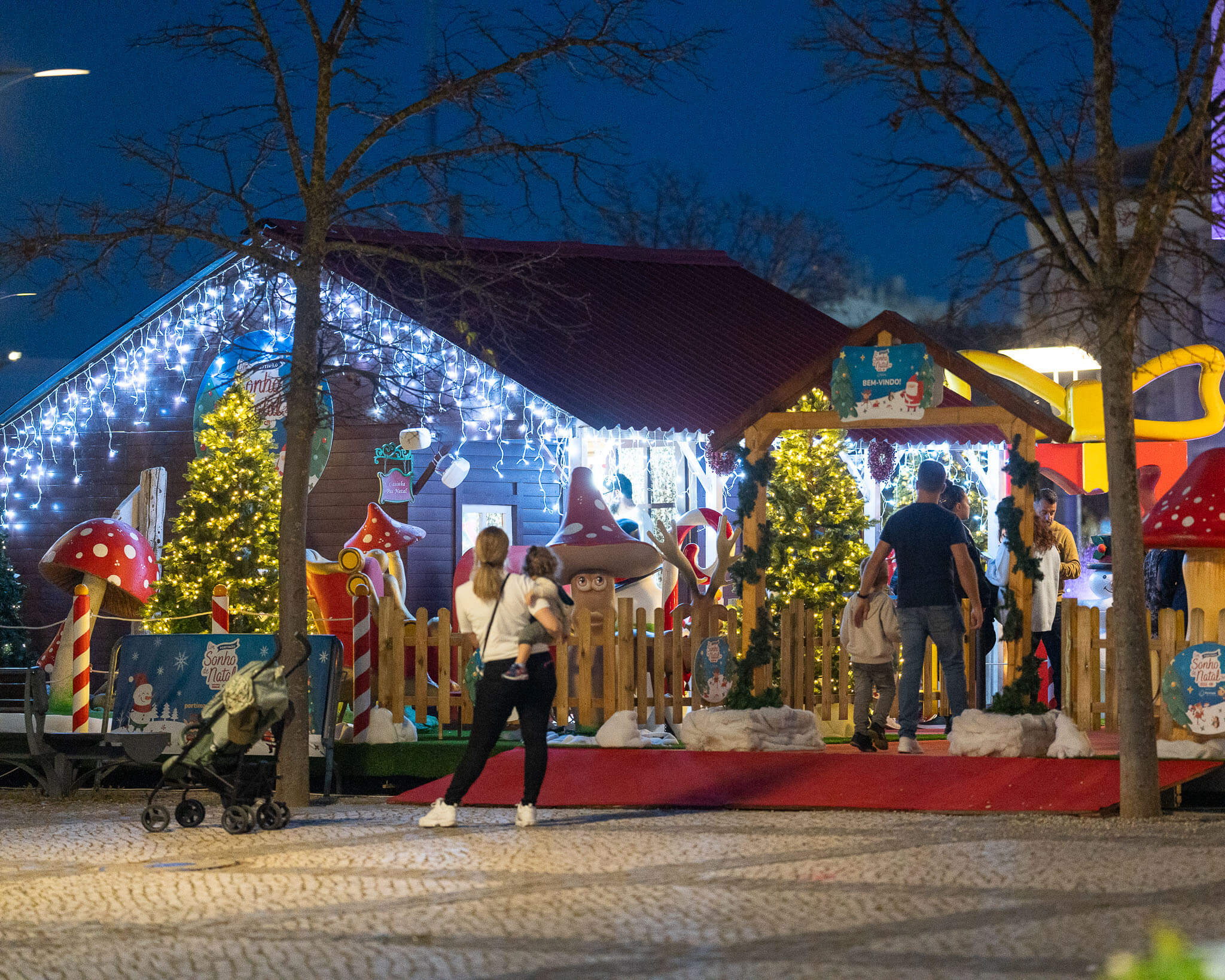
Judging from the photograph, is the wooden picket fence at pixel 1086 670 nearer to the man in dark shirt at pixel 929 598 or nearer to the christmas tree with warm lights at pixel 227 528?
the man in dark shirt at pixel 929 598

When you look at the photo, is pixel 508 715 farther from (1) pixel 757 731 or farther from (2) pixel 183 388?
(2) pixel 183 388

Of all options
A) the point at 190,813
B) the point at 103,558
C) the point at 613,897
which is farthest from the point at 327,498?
the point at 613,897

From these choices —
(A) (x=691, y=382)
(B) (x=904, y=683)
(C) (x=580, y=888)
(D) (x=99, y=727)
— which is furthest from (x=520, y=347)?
(C) (x=580, y=888)

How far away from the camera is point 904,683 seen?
11.1 m

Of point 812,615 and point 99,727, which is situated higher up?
point 812,615

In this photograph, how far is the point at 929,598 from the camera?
11.0m

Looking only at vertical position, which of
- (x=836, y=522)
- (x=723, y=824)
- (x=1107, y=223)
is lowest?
(x=723, y=824)

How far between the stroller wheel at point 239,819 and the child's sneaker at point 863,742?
4605mm

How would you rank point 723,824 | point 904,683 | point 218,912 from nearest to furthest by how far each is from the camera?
point 218,912 < point 723,824 < point 904,683

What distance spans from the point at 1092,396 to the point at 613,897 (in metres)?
11.8

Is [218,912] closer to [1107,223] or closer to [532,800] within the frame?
[532,800]

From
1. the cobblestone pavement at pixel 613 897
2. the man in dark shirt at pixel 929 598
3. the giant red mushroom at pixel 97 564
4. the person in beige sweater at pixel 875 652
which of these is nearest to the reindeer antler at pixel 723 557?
the person in beige sweater at pixel 875 652

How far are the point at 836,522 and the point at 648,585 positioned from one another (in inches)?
78.3

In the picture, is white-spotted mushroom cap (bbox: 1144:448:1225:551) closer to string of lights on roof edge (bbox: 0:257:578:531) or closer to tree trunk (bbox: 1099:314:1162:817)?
tree trunk (bbox: 1099:314:1162:817)
